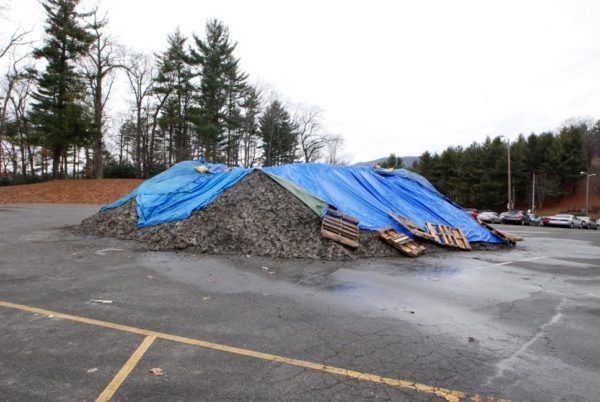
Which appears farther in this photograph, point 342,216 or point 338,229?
point 342,216

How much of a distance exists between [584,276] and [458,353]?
21.6 feet

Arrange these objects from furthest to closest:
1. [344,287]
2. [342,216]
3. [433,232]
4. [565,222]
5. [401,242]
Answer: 1. [565,222]
2. [433,232]
3. [342,216]
4. [401,242]
5. [344,287]

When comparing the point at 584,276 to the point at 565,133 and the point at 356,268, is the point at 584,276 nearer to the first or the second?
the point at 356,268

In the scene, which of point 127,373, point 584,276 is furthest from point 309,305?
point 584,276

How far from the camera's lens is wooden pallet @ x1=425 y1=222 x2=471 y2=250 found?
11.2 m

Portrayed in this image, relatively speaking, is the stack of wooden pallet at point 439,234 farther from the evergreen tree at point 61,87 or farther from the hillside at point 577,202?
the hillside at point 577,202

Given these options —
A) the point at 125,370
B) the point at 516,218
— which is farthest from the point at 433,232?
the point at 516,218

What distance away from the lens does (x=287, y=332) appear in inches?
171

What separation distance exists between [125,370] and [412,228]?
932 centimetres

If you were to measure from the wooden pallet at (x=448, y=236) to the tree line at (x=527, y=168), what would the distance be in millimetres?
44402

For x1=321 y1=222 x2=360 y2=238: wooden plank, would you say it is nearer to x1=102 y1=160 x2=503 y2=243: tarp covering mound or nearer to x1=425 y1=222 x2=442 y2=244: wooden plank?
x1=102 y1=160 x2=503 y2=243: tarp covering mound

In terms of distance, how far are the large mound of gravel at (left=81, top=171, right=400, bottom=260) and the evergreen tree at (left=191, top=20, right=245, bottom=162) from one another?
29.1 meters

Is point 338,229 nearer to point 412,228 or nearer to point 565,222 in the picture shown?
point 412,228

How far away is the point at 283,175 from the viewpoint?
→ 12.6 meters
